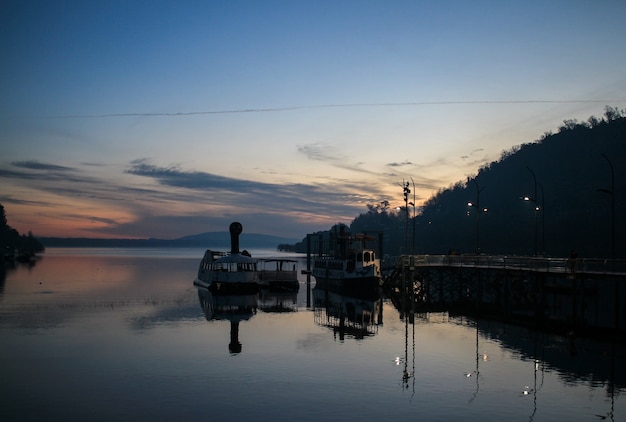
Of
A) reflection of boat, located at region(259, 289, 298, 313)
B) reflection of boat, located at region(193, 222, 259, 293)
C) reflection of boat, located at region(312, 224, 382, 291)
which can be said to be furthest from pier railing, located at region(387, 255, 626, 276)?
reflection of boat, located at region(193, 222, 259, 293)

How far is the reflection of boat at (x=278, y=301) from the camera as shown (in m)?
72.6

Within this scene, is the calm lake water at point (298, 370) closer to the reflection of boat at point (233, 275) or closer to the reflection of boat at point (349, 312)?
the reflection of boat at point (349, 312)

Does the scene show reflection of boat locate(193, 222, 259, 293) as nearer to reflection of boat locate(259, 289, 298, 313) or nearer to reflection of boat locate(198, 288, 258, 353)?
reflection of boat locate(198, 288, 258, 353)

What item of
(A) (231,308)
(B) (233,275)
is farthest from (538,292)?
(B) (233,275)

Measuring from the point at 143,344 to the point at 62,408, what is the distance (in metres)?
17.2

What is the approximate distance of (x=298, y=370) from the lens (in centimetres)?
3628

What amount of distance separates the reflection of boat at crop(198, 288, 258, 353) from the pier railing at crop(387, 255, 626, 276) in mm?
21980

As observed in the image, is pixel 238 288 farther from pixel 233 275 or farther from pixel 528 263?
pixel 528 263

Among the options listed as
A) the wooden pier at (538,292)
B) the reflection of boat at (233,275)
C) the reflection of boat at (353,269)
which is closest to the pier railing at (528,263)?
the wooden pier at (538,292)

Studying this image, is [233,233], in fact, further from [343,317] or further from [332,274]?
[343,317]

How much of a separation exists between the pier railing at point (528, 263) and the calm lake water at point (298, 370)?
7511 mm

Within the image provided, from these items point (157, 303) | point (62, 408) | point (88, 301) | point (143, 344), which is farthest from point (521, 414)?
point (88, 301)

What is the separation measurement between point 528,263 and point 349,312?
19561 millimetres

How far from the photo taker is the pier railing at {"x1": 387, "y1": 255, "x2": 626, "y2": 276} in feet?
165
